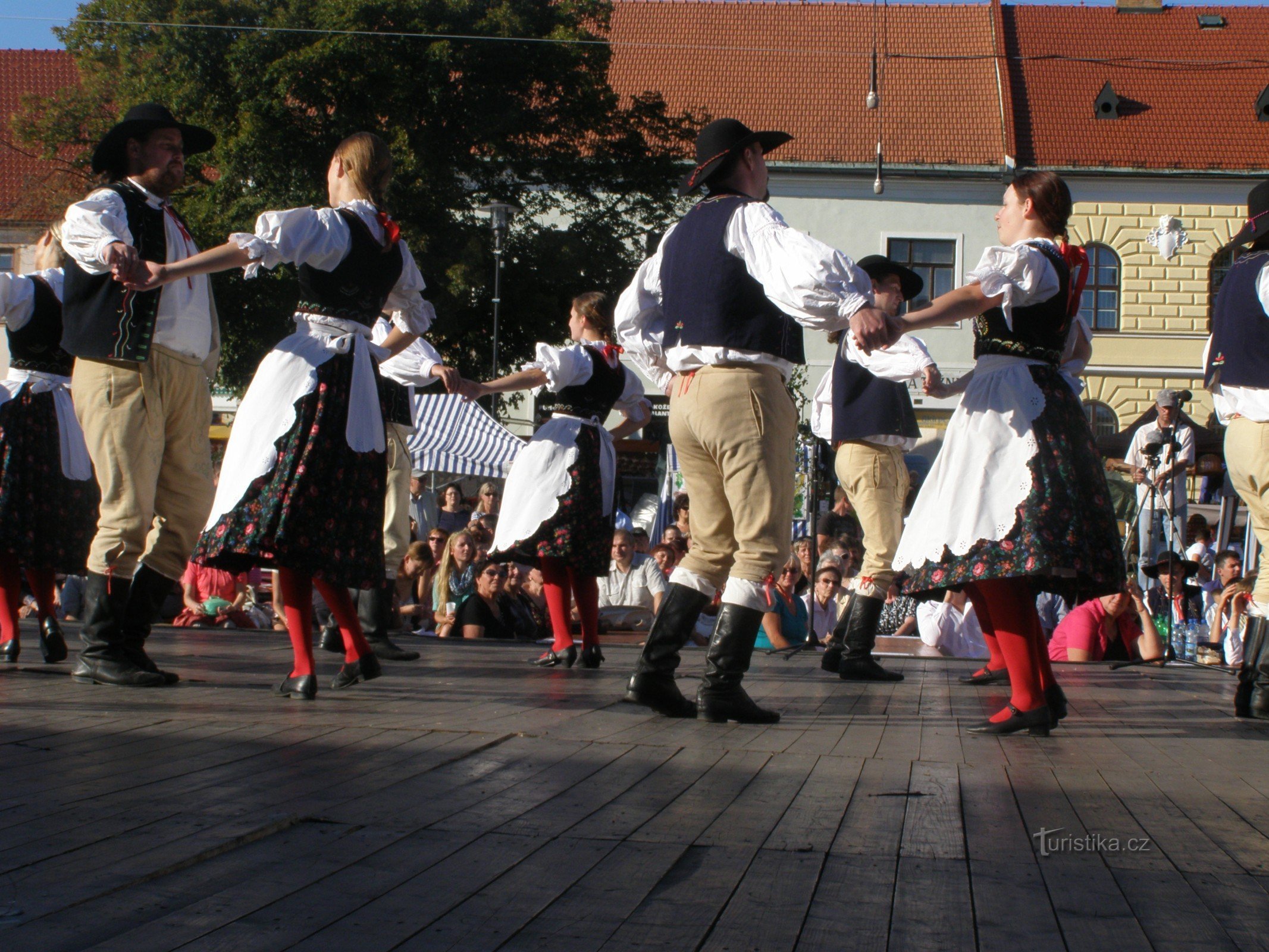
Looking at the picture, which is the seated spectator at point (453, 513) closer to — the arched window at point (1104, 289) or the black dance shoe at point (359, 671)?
the black dance shoe at point (359, 671)

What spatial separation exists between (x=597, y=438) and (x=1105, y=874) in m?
4.09

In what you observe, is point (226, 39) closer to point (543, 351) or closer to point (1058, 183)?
point (543, 351)

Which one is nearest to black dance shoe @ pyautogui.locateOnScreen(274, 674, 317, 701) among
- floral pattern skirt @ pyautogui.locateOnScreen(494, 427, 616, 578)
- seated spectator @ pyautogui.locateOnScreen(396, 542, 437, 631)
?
floral pattern skirt @ pyautogui.locateOnScreen(494, 427, 616, 578)

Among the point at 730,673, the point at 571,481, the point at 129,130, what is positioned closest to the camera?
the point at 730,673

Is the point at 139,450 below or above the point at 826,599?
above

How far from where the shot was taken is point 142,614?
4559 mm

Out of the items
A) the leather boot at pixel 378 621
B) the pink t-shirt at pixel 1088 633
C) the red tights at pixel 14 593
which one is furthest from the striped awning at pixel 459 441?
the red tights at pixel 14 593

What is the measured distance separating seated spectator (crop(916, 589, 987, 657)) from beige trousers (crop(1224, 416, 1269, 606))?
3.35 metres

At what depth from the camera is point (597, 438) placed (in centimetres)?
604

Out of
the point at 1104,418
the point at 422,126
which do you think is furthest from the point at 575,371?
the point at 1104,418

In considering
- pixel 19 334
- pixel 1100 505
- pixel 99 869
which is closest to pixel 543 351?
pixel 19 334

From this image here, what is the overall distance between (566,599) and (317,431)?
2075 mm

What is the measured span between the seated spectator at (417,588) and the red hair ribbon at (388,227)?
4.78m

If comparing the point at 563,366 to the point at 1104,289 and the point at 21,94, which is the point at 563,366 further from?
the point at 21,94
